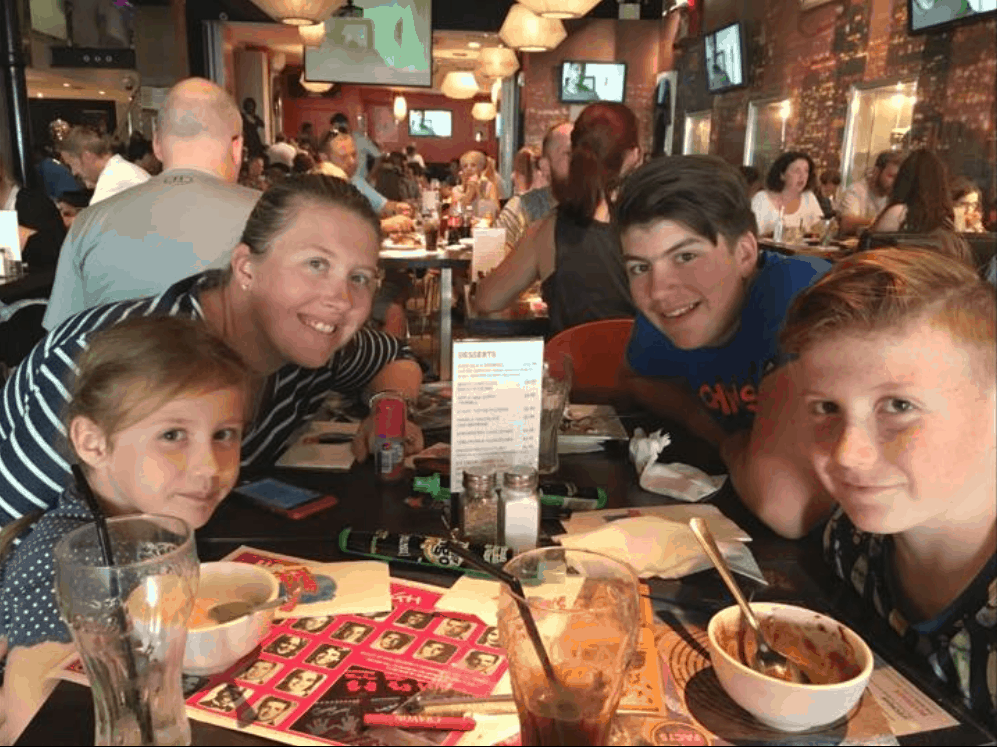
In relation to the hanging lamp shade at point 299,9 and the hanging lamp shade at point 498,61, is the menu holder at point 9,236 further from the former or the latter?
the hanging lamp shade at point 498,61

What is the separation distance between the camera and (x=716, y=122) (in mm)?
10094

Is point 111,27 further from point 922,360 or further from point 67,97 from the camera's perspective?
point 922,360

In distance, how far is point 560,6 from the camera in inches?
254

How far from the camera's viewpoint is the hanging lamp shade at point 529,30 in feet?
26.2

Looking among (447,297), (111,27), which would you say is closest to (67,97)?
(111,27)

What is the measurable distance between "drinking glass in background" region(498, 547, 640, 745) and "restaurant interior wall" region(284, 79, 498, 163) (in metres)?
21.6

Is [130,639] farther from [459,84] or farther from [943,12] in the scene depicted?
[459,84]

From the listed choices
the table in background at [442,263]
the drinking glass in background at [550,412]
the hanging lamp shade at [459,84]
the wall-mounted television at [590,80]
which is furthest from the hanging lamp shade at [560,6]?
the hanging lamp shade at [459,84]

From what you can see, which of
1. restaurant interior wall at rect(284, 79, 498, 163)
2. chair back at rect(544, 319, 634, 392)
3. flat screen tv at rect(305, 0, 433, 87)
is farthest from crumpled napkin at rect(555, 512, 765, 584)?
restaurant interior wall at rect(284, 79, 498, 163)

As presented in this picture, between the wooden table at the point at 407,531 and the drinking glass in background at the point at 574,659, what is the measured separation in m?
0.27

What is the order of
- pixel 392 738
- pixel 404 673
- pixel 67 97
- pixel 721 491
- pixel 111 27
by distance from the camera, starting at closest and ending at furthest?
pixel 392 738
pixel 404 673
pixel 721 491
pixel 111 27
pixel 67 97

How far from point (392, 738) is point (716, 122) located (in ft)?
33.6

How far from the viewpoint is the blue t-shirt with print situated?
1868 mm

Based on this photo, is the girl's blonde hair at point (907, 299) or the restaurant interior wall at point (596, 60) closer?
the girl's blonde hair at point (907, 299)
